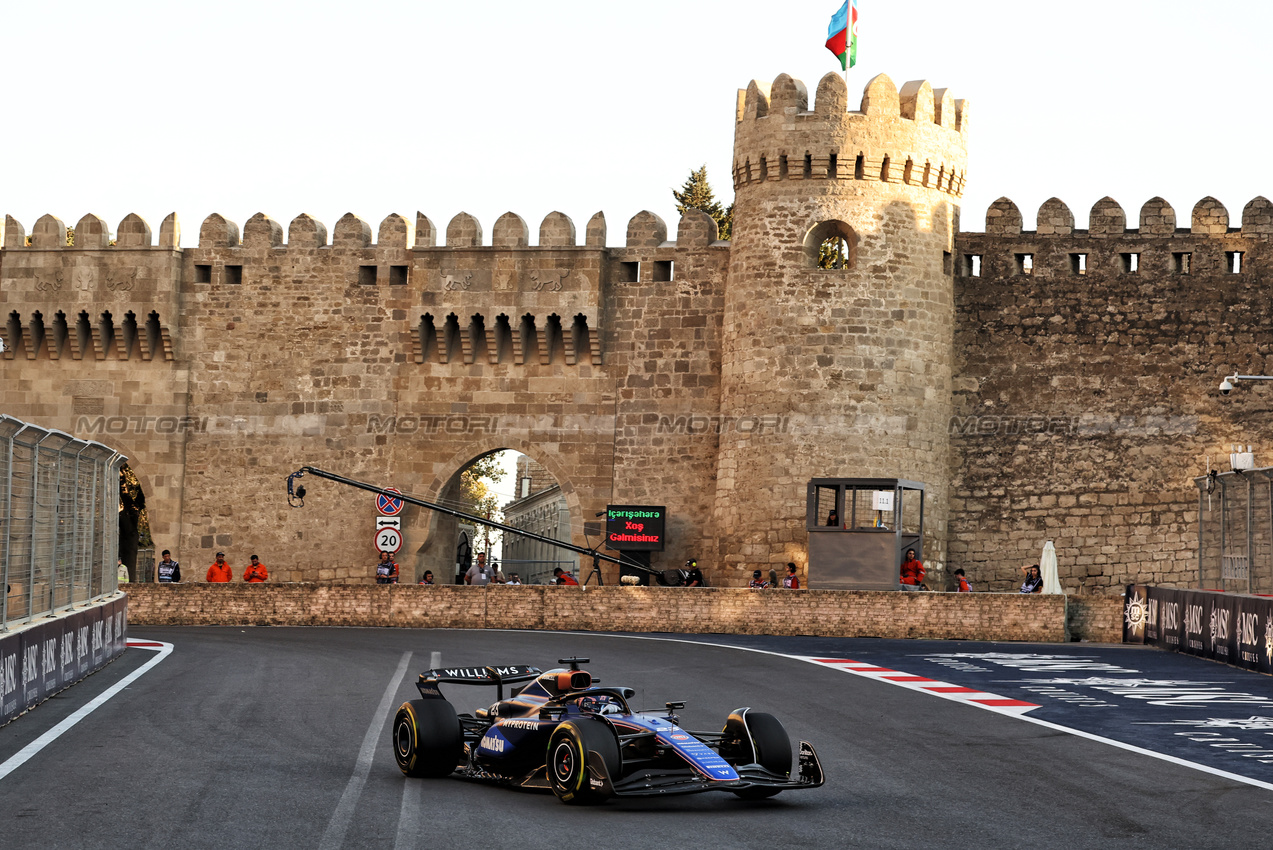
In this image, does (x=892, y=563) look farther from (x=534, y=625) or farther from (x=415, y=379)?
(x=415, y=379)

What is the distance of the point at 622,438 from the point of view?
33.6 meters

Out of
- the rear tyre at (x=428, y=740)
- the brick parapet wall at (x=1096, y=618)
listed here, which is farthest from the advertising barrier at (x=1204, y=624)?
the rear tyre at (x=428, y=740)

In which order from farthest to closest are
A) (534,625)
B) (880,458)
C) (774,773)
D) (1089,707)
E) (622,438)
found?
(622,438), (880,458), (534,625), (1089,707), (774,773)

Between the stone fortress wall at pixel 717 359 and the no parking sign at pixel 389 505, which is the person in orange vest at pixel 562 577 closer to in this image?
the stone fortress wall at pixel 717 359

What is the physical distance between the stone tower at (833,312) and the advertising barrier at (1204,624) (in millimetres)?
6861

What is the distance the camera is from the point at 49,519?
52.0 feet

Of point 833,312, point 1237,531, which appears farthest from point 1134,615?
point 833,312

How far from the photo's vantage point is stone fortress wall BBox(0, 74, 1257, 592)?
31797 millimetres

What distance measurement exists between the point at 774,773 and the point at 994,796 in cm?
143

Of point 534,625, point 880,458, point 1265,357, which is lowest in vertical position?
point 534,625

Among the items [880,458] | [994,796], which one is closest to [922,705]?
[994,796]

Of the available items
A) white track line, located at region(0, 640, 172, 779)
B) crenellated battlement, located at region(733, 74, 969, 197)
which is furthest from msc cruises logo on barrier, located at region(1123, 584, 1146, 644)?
white track line, located at region(0, 640, 172, 779)

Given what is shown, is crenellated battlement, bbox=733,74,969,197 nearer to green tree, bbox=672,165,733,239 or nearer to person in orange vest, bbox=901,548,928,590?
person in orange vest, bbox=901,548,928,590

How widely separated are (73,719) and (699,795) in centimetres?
588
